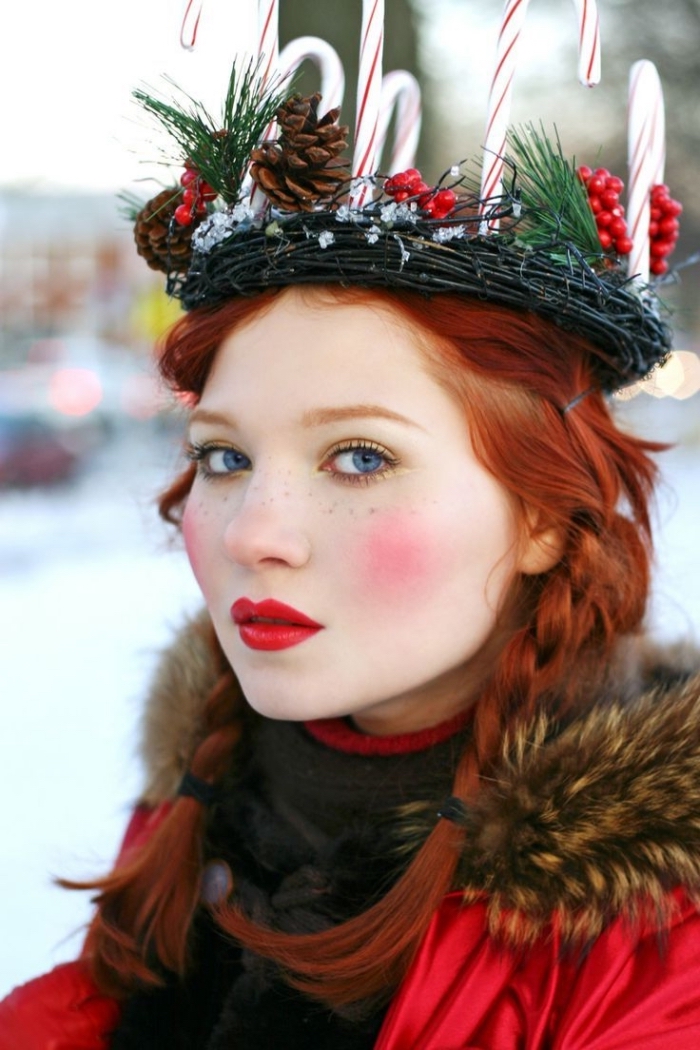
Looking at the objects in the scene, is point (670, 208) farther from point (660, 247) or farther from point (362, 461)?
point (362, 461)

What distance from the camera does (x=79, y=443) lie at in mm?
9367

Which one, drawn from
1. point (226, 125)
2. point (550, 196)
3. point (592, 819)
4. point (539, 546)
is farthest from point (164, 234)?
point (592, 819)

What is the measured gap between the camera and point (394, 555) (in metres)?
1.18

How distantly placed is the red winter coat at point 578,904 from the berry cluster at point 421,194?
603mm

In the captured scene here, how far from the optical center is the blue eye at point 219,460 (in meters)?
1.34

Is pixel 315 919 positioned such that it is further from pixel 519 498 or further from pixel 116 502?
pixel 116 502

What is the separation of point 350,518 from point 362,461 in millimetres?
70

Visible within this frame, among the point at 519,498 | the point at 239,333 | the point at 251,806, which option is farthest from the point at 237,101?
the point at 251,806

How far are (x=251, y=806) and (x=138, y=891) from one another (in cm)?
22

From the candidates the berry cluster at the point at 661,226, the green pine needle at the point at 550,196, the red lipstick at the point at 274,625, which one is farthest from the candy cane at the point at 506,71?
the red lipstick at the point at 274,625

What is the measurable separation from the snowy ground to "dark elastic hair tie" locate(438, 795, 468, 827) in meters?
0.50

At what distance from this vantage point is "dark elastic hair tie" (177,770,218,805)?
1507mm

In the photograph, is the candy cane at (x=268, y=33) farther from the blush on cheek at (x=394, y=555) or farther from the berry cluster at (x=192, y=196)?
the blush on cheek at (x=394, y=555)

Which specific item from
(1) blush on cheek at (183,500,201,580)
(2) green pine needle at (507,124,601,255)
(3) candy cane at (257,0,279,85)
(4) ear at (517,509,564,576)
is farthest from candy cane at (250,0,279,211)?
(4) ear at (517,509,564,576)
